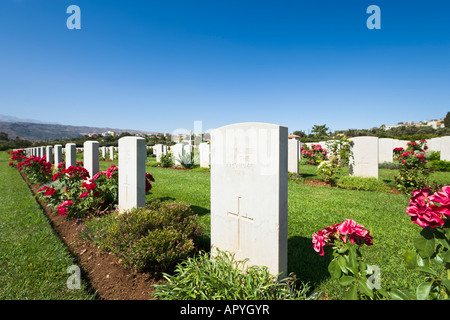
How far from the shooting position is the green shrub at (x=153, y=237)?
2652mm

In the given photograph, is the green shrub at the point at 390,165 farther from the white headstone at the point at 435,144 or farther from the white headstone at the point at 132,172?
the white headstone at the point at 132,172

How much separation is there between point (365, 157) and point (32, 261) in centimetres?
919

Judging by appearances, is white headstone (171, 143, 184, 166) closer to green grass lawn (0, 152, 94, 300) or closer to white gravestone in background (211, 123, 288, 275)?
green grass lawn (0, 152, 94, 300)

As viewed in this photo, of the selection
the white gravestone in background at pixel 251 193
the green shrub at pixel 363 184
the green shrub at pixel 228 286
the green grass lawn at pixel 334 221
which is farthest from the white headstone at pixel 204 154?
the green shrub at pixel 228 286

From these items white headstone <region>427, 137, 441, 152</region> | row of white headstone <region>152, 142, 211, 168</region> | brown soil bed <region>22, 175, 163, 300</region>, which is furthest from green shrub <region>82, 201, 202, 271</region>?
white headstone <region>427, 137, 441, 152</region>

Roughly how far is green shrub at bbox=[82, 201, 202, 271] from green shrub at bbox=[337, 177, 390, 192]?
6.17 metres

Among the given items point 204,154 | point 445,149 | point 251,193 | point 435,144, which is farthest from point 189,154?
point 435,144

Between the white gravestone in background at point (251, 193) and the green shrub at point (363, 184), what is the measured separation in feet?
20.6

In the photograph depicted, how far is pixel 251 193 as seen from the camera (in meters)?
2.42

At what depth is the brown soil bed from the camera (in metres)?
2.46

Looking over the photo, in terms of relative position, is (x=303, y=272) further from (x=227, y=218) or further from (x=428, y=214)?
(x=428, y=214)

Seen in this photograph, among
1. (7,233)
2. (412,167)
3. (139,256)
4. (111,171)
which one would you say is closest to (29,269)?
(139,256)
